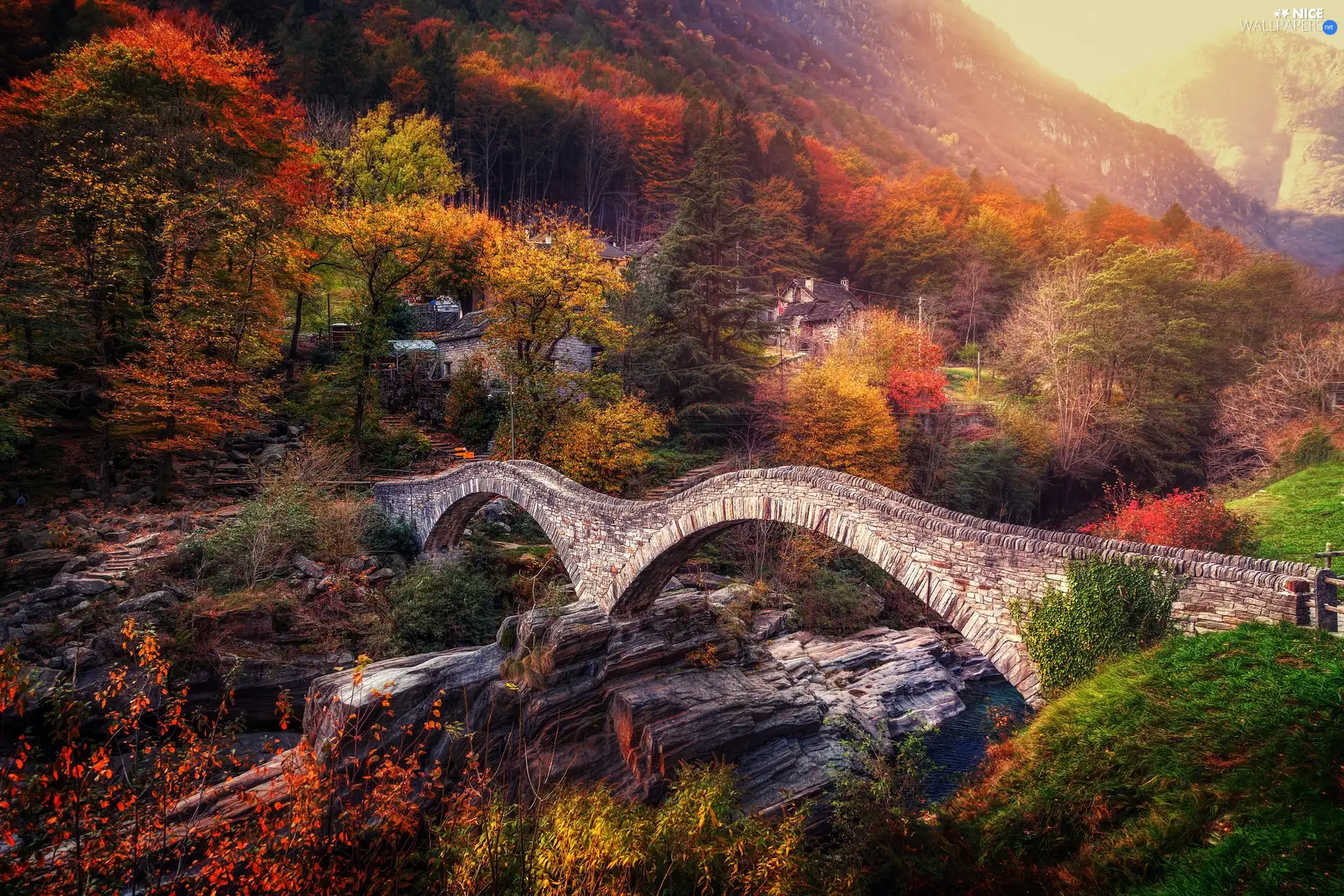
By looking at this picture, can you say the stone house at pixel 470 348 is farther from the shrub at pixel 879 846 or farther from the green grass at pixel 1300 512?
the green grass at pixel 1300 512

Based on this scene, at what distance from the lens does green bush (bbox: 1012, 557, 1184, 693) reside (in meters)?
7.52

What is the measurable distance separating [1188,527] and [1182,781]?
534 inches

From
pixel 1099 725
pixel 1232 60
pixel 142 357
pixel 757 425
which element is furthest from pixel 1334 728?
pixel 1232 60

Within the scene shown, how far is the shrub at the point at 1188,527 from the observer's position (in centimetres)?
1544

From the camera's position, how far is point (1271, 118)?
82.5 meters

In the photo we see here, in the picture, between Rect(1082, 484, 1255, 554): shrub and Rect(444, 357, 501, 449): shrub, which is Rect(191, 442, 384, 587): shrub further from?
Rect(1082, 484, 1255, 554): shrub

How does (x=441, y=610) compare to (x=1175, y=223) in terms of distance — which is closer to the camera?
(x=441, y=610)

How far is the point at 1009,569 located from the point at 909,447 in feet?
65.4

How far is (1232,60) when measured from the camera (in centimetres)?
8669

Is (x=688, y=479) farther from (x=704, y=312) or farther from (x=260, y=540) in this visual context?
(x=260, y=540)

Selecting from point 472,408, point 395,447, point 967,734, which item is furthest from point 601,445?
point 967,734

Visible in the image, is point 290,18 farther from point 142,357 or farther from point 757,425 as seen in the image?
point 757,425

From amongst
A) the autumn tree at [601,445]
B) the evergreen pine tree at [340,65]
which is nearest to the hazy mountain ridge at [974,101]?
the evergreen pine tree at [340,65]

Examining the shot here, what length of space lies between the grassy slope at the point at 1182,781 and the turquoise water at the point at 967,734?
5747 mm
